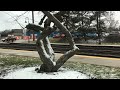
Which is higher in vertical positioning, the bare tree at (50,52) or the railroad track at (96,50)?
the bare tree at (50,52)

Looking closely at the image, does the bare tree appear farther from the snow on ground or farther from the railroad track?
the railroad track

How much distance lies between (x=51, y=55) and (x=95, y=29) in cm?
3129

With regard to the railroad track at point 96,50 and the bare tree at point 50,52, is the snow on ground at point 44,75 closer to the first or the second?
the bare tree at point 50,52

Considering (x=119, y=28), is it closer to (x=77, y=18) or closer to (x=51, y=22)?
(x=77, y=18)

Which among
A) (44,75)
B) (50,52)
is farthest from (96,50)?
(44,75)

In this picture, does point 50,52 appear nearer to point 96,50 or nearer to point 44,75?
point 44,75

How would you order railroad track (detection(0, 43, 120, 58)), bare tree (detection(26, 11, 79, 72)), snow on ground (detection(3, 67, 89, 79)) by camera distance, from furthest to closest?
1. railroad track (detection(0, 43, 120, 58))
2. bare tree (detection(26, 11, 79, 72))
3. snow on ground (detection(3, 67, 89, 79))

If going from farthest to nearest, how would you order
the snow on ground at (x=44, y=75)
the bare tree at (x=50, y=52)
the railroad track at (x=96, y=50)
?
1. the railroad track at (x=96, y=50)
2. the bare tree at (x=50, y=52)
3. the snow on ground at (x=44, y=75)

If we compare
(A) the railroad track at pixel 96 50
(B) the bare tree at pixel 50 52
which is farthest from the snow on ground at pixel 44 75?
(A) the railroad track at pixel 96 50

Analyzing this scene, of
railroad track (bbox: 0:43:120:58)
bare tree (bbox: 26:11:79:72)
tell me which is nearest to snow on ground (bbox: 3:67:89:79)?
bare tree (bbox: 26:11:79:72)
